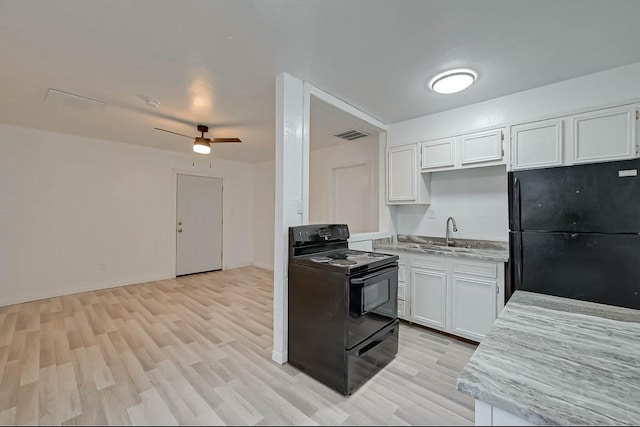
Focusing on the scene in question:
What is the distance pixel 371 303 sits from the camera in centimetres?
186

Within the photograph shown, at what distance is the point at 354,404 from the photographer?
1549 mm

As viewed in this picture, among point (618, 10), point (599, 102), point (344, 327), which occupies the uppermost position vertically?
point (618, 10)

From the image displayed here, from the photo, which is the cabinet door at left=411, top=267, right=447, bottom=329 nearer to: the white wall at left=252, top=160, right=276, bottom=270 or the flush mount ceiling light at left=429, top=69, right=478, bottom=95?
the flush mount ceiling light at left=429, top=69, right=478, bottom=95

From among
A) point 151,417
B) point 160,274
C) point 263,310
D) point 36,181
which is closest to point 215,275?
point 160,274

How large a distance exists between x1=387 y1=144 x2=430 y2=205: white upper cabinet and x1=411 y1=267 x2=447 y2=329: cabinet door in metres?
0.87

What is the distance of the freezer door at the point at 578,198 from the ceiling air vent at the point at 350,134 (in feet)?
6.62

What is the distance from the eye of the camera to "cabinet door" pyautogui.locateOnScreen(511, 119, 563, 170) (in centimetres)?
209

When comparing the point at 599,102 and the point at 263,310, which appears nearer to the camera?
the point at 599,102

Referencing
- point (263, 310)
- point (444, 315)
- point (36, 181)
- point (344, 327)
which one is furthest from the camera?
point (36, 181)

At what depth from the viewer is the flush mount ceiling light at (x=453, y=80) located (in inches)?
81.4

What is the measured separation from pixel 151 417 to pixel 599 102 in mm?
3751

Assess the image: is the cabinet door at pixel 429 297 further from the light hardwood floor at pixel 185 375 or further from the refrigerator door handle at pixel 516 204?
the refrigerator door handle at pixel 516 204

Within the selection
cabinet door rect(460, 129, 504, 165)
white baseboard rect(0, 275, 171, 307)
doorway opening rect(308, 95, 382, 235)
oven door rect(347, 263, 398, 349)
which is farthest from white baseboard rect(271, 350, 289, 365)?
white baseboard rect(0, 275, 171, 307)

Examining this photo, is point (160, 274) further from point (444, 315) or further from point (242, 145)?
point (444, 315)
